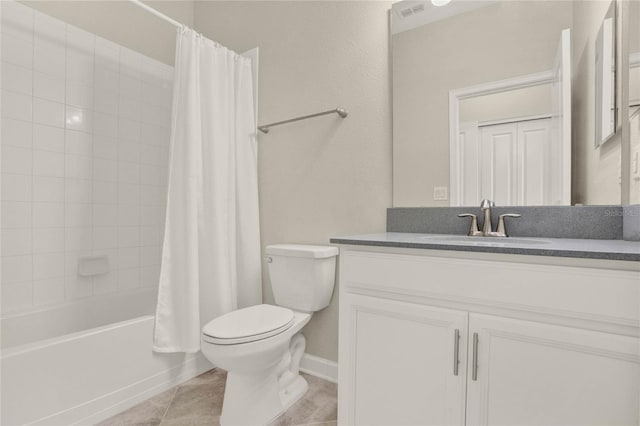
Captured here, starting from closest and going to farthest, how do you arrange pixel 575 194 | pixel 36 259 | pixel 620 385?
pixel 620 385 < pixel 575 194 < pixel 36 259

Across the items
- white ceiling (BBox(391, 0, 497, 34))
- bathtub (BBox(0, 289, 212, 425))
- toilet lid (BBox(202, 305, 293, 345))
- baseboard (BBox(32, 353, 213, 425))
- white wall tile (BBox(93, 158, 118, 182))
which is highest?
white ceiling (BBox(391, 0, 497, 34))

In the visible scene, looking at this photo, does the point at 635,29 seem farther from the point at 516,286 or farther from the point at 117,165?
the point at 117,165

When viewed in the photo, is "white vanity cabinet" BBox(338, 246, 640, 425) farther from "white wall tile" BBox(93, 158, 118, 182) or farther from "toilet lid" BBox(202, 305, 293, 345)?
"white wall tile" BBox(93, 158, 118, 182)

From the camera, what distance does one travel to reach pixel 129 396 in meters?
1.54

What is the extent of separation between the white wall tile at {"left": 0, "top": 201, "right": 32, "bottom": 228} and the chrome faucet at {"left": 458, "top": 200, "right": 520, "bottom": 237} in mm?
2221

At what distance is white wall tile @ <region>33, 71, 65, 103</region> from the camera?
1802 millimetres

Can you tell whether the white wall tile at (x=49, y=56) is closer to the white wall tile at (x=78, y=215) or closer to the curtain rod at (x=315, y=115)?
the white wall tile at (x=78, y=215)

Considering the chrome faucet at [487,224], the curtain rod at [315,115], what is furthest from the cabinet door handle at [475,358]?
the curtain rod at [315,115]

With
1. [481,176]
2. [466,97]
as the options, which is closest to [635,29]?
[466,97]

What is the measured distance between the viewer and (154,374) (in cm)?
166

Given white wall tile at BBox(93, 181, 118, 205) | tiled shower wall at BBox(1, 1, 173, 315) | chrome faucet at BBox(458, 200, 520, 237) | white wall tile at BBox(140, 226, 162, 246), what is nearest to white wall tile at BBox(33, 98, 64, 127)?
tiled shower wall at BBox(1, 1, 173, 315)

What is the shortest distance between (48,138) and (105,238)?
2.14ft

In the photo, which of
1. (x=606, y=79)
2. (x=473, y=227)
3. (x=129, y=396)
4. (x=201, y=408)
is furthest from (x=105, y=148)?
(x=606, y=79)

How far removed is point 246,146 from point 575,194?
170 cm
